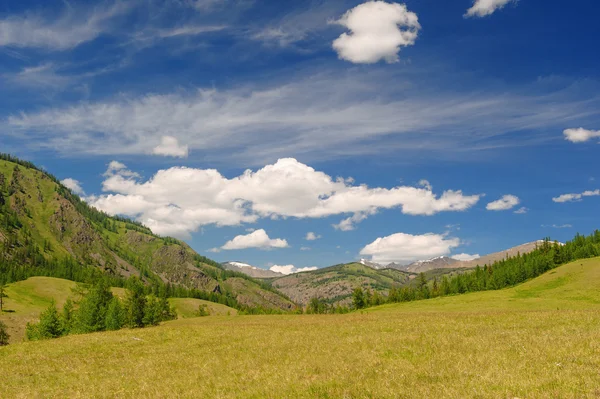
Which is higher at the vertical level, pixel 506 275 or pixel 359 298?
pixel 506 275

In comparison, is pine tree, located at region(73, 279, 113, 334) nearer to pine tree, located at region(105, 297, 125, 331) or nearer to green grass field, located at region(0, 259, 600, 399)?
pine tree, located at region(105, 297, 125, 331)

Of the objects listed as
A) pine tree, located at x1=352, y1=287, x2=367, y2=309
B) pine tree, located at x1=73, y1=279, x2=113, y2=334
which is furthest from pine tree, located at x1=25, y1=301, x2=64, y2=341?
pine tree, located at x1=352, y1=287, x2=367, y2=309

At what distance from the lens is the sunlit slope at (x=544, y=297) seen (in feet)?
181

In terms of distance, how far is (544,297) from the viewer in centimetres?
6812

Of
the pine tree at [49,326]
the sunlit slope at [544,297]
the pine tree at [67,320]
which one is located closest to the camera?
the sunlit slope at [544,297]

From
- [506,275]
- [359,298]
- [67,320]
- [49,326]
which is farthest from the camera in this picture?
[506,275]

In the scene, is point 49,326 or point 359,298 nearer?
point 49,326

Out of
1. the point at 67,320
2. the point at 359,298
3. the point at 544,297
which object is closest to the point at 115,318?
the point at 67,320

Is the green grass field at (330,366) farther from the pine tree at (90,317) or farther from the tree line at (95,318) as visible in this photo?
the pine tree at (90,317)

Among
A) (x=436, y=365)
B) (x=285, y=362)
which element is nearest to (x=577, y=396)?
(x=436, y=365)

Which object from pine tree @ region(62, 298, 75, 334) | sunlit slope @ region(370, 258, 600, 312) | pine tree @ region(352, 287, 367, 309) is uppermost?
pine tree @ region(62, 298, 75, 334)

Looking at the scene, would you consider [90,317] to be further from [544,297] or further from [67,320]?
[544,297]

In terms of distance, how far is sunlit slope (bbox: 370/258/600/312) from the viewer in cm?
5506

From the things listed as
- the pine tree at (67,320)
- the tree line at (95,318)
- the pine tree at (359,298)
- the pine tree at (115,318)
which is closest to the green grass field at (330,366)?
the pine tree at (115,318)
